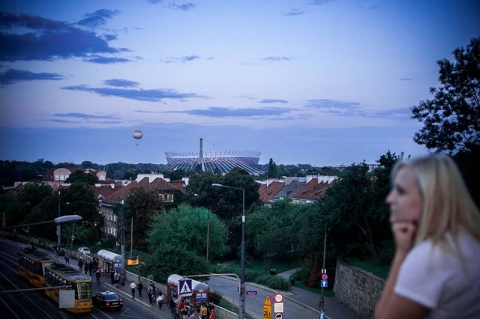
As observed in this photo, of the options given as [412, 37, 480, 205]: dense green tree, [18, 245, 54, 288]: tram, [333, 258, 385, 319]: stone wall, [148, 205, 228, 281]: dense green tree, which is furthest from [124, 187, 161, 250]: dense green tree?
[412, 37, 480, 205]: dense green tree

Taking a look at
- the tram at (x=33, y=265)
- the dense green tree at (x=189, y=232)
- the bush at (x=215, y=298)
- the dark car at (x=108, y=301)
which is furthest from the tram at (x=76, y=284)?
the dense green tree at (x=189, y=232)

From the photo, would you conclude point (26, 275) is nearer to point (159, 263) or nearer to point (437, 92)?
point (159, 263)

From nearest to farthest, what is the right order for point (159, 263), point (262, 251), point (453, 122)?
point (453, 122), point (159, 263), point (262, 251)

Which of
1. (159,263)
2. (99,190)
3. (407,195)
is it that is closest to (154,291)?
(159,263)

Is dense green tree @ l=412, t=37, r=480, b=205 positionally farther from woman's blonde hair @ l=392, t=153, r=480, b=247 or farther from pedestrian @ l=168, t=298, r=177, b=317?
woman's blonde hair @ l=392, t=153, r=480, b=247

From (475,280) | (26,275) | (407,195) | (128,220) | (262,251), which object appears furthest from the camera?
(128,220)

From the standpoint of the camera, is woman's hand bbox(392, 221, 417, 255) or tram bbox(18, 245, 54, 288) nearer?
woman's hand bbox(392, 221, 417, 255)

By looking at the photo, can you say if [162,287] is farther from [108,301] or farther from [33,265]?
[33,265]

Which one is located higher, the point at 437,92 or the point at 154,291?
the point at 437,92
